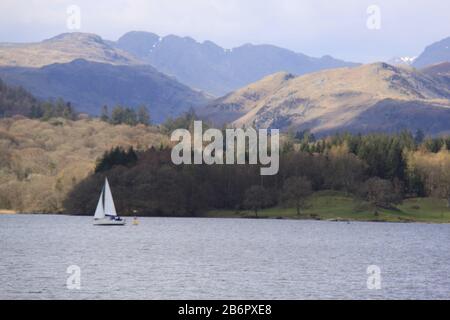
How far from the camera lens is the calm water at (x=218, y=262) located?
82188 mm

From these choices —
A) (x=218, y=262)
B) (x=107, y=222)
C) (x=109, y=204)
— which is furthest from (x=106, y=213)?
(x=218, y=262)

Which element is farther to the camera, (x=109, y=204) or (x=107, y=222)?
(x=109, y=204)

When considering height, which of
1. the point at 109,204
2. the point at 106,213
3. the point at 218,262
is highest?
the point at 109,204

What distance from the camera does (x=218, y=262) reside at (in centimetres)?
10919

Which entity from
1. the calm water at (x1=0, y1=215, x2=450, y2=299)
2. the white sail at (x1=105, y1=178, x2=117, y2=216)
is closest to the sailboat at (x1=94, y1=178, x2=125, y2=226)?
the white sail at (x1=105, y1=178, x2=117, y2=216)

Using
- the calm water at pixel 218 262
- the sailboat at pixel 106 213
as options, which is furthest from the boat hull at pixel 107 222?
the calm water at pixel 218 262

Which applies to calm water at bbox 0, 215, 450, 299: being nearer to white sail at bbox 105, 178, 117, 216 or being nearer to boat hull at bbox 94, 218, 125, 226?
boat hull at bbox 94, 218, 125, 226

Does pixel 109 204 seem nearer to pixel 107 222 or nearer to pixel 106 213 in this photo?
pixel 106 213

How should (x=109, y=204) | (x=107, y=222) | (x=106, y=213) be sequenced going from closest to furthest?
1. (x=107, y=222)
2. (x=106, y=213)
3. (x=109, y=204)

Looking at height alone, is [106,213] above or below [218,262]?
above

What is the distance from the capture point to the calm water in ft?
270

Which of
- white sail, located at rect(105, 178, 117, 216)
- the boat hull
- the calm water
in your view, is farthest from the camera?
white sail, located at rect(105, 178, 117, 216)

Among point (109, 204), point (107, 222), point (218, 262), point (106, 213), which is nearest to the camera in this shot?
point (218, 262)
